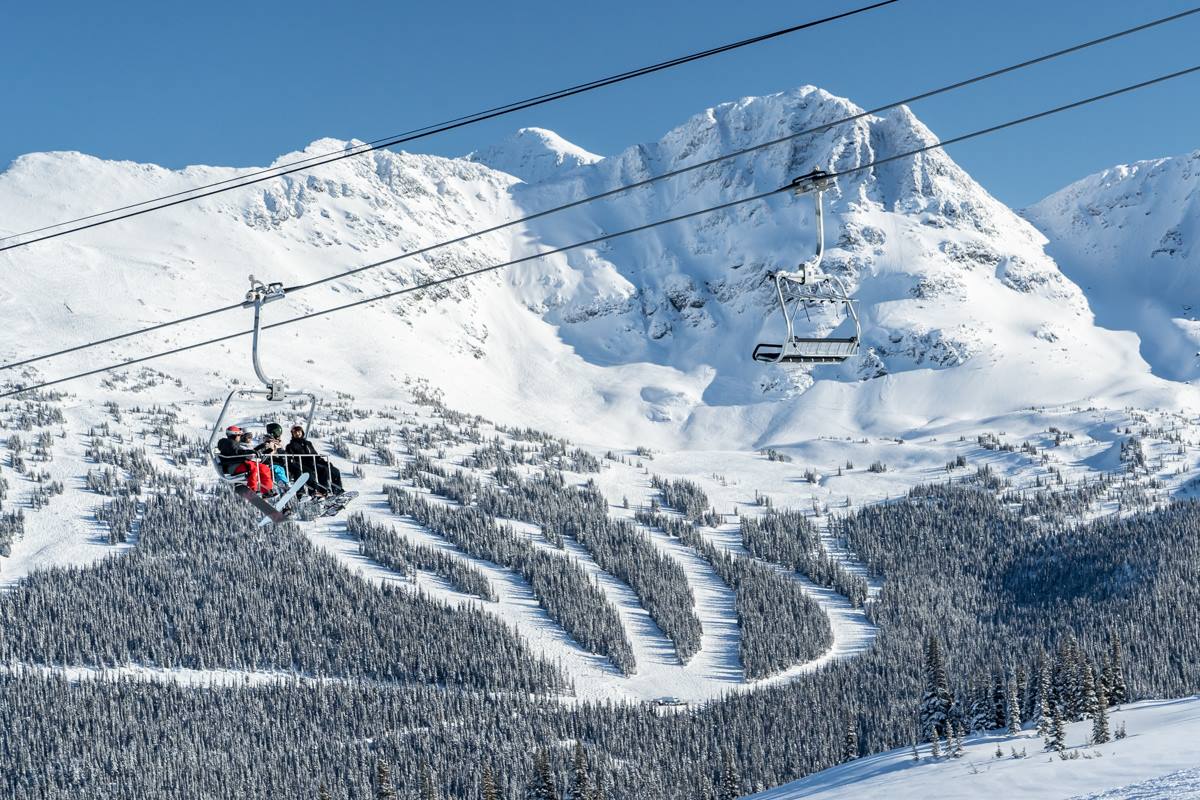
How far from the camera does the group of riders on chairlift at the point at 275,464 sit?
35.1m

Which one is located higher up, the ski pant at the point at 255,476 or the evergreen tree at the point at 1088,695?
the evergreen tree at the point at 1088,695

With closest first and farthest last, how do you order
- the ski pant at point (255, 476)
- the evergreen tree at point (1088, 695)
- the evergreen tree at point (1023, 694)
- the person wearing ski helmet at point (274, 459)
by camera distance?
the ski pant at point (255, 476), the person wearing ski helmet at point (274, 459), the evergreen tree at point (1088, 695), the evergreen tree at point (1023, 694)

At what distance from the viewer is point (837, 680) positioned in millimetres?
176500

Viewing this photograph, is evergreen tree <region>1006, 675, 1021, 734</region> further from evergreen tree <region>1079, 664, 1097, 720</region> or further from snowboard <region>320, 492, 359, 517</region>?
snowboard <region>320, 492, 359, 517</region>

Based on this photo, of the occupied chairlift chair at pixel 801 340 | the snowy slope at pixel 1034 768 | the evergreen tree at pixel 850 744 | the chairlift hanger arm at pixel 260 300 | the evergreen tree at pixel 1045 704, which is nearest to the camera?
the chairlift hanger arm at pixel 260 300

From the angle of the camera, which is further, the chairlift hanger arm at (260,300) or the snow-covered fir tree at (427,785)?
the snow-covered fir tree at (427,785)

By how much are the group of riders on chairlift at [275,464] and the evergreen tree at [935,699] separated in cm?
9337

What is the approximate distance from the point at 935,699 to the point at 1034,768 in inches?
1372

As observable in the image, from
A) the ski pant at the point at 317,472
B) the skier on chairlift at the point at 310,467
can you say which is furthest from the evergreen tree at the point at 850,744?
the skier on chairlift at the point at 310,467

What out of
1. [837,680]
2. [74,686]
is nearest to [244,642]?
[74,686]

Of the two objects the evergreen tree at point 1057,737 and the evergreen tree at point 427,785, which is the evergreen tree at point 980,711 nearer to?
the evergreen tree at point 1057,737

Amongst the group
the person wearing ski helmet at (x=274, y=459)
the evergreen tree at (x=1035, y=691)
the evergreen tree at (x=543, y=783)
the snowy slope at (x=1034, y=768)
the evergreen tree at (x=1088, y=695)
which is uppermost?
the evergreen tree at (x=1035, y=691)

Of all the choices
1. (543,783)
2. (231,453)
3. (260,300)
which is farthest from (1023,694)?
(260,300)

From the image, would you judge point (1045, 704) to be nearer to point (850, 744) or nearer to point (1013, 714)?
point (1013, 714)
